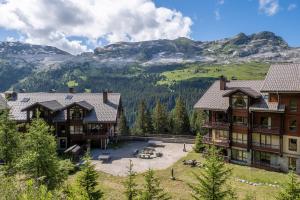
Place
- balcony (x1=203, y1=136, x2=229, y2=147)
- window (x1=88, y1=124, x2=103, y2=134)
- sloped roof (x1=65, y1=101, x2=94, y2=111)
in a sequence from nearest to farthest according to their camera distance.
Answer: balcony (x1=203, y1=136, x2=229, y2=147), sloped roof (x1=65, y1=101, x2=94, y2=111), window (x1=88, y1=124, x2=103, y2=134)

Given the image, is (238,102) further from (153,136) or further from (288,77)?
(153,136)

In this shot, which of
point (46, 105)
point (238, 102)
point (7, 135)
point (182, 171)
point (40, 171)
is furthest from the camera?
point (46, 105)

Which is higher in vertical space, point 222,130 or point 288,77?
point 288,77

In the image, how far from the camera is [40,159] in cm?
2844

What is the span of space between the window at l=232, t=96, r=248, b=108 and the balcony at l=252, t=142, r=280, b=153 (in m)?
6.41

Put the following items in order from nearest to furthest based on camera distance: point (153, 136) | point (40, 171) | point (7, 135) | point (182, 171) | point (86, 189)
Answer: point (86, 189) < point (40, 171) < point (7, 135) < point (182, 171) < point (153, 136)

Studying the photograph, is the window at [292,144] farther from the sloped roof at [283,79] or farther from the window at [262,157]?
the sloped roof at [283,79]

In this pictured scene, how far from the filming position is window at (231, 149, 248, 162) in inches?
1997

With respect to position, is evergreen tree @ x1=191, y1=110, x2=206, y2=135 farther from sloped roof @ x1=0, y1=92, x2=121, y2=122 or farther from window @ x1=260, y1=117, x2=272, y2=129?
window @ x1=260, y1=117, x2=272, y2=129

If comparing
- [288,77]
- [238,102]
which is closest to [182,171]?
[238,102]

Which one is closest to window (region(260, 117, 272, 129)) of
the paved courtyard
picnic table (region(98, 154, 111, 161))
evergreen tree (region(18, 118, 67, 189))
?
the paved courtyard

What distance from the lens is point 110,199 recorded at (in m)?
34.8

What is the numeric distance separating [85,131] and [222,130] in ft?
87.0

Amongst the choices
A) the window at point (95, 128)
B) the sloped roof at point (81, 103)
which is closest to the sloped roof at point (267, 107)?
the sloped roof at point (81, 103)
